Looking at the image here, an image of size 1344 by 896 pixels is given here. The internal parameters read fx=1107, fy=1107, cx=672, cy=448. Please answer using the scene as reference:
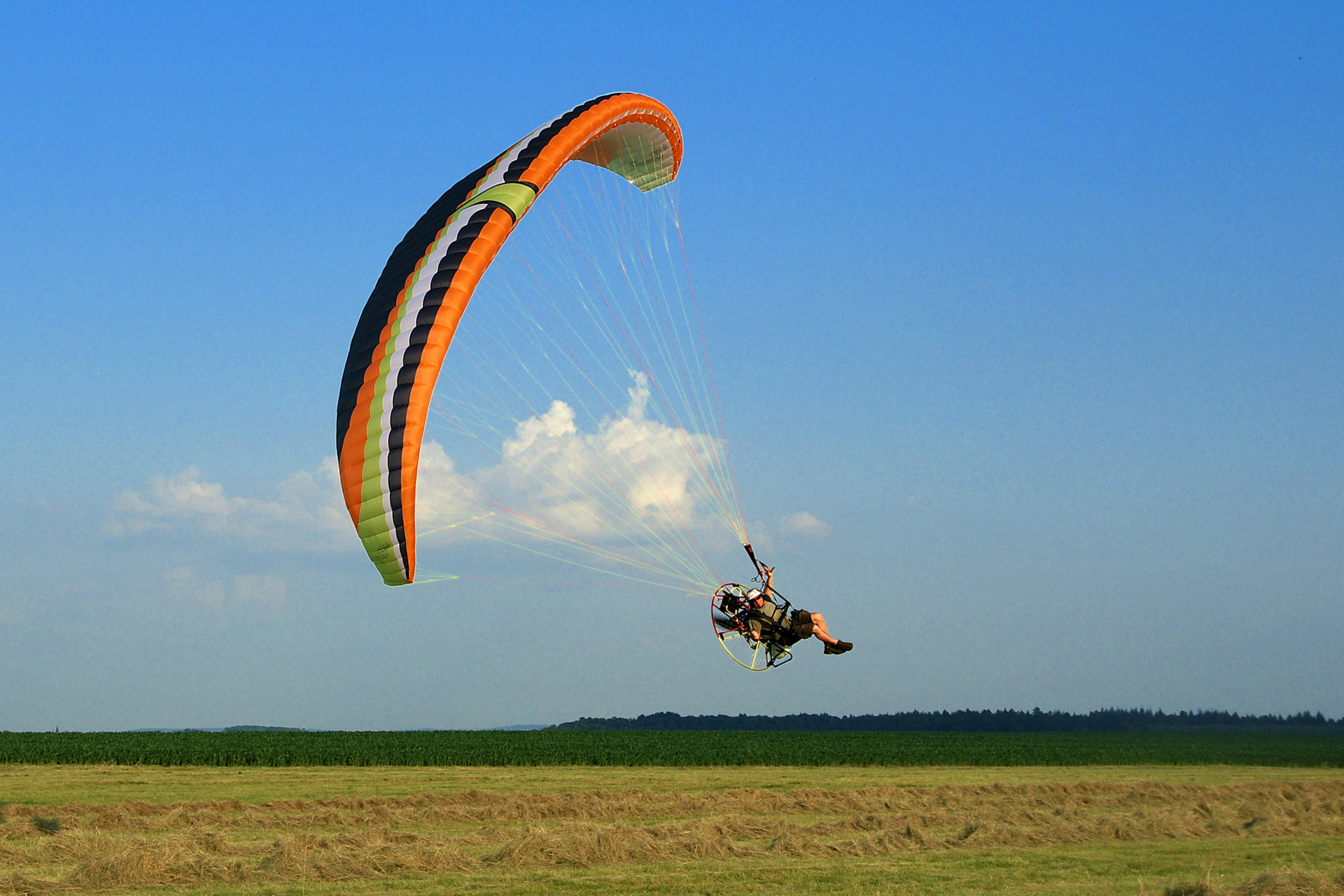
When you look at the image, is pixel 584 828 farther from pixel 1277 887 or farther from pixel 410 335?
pixel 1277 887

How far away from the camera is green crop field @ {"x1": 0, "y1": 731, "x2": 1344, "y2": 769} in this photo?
2886 centimetres

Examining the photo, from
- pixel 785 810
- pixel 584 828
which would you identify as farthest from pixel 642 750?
pixel 584 828

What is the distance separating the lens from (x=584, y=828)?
1312cm

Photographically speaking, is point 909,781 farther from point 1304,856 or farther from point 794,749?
point 1304,856

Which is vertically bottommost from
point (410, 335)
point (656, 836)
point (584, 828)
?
point (656, 836)

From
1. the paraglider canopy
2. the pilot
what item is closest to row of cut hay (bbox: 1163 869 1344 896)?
the pilot

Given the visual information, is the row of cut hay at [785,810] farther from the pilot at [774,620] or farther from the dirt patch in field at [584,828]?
the pilot at [774,620]

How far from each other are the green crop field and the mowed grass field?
15.3ft

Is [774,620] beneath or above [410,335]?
beneath

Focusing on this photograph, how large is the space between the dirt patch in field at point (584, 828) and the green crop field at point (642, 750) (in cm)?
1021

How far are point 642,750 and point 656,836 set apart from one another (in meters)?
19.6

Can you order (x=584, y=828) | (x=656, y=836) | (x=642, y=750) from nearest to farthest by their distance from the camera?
(x=584, y=828), (x=656, y=836), (x=642, y=750)

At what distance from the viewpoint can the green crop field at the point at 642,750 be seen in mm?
28859

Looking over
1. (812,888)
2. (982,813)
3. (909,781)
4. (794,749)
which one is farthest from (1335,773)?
(812,888)
